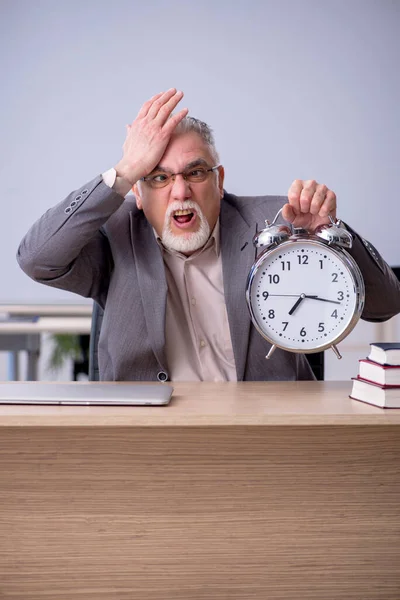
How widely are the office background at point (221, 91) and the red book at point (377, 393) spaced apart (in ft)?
12.8

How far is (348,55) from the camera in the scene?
538cm

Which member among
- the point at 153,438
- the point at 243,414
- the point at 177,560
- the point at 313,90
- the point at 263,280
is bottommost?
the point at 177,560

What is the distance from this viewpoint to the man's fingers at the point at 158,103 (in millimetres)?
1996

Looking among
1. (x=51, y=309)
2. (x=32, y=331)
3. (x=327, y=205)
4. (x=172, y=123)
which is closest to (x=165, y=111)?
(x=172, y=123)

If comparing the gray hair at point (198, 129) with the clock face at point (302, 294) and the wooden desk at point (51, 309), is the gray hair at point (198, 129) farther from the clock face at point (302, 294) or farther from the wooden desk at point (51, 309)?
the wooden desk at point (51, 309)

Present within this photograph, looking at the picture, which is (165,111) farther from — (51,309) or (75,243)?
(51,309)

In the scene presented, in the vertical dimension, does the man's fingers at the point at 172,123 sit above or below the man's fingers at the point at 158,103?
below

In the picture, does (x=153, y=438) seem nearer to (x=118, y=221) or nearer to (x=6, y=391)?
(x=6, y=391)

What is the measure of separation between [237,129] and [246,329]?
356cm

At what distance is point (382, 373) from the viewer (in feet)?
4.89

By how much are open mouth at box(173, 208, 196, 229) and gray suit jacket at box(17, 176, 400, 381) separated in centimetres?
10

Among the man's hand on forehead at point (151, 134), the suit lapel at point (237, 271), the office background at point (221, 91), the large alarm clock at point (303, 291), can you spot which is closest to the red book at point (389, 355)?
the large alarm clock at point (303, 291)

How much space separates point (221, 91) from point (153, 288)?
3.64 metres

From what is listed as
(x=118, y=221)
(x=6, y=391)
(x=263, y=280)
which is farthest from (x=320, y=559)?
(x=118, y=221)
